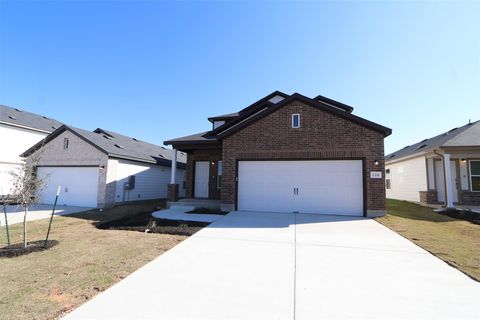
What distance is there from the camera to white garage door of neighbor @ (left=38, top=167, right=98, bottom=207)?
13.8m

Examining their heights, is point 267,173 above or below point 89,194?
above

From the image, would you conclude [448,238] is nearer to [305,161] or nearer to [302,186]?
[302,186]

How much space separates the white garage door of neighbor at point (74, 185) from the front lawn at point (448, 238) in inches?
579

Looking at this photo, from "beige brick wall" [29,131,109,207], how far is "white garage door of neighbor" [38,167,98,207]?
15.6 inches

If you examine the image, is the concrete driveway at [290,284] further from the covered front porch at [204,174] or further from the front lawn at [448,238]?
the covered front porch at [204,174]

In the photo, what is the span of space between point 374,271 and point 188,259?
3.58 metres

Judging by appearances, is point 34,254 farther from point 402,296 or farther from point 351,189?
point 351,189

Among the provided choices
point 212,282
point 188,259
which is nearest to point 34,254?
point 188,259

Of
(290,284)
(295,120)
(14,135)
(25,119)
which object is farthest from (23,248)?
(25,119)

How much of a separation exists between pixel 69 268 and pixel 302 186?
340 inches

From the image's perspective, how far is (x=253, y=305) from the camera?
3.22 m

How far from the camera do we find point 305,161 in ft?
35.2

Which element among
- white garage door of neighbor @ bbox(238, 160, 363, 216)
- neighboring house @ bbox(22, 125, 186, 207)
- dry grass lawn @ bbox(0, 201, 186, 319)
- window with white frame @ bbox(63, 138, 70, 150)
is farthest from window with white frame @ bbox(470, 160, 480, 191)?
window with white frame @ bbox(63, 138, 70, 150)

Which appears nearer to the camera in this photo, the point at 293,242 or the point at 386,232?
the point at 293,242
